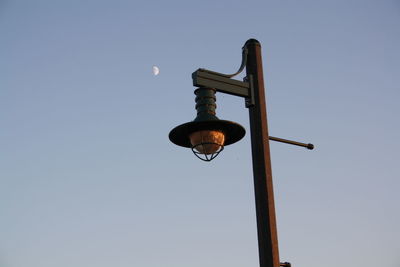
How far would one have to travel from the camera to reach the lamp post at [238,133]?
18.7 feet

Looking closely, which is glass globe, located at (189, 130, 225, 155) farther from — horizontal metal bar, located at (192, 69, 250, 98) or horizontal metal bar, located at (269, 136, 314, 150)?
horizontal metal bar, located at (269, 136, 314, 150)

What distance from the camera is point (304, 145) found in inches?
281

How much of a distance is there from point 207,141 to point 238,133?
1.33ft

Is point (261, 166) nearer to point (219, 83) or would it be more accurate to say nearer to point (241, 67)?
point (219, 83)

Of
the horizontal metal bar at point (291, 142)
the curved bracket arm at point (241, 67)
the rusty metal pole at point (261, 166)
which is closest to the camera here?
the rusty metal pole at point (261, 166)

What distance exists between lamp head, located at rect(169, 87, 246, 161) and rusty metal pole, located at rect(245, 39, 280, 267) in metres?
0.26

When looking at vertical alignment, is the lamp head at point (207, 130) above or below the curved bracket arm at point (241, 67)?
below

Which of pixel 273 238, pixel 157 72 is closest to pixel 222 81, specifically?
pixel 273 238

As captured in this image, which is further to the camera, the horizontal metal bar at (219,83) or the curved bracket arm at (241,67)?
the curved bracket arm at (241,67)

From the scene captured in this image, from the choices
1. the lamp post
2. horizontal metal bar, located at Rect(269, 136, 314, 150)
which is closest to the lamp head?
the lamp post

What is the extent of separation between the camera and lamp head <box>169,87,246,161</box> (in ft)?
19.7

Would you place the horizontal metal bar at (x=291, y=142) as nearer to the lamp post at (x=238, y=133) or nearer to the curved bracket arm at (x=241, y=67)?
the lamp post at (x=238, y=133)

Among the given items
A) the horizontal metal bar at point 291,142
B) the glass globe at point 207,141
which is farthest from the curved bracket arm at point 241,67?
the horizontal metal bar at point 291,142

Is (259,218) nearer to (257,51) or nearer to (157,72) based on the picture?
(257,51)
